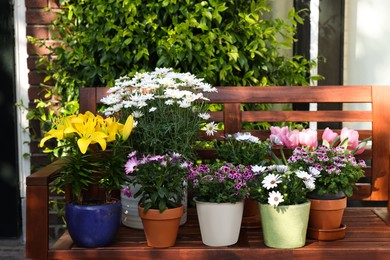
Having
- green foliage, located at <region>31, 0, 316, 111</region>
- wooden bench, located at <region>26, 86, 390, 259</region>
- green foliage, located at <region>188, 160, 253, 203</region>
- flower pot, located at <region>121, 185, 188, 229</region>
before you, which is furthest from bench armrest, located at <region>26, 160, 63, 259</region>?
green foliage, located at <region>31, 0, 316, 111</region>

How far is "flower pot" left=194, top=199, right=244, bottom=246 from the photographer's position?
2061mm

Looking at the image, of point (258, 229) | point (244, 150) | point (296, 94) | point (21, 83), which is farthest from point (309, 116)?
point (21, 83)

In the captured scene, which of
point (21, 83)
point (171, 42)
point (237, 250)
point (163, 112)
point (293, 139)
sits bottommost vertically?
point (237, 250)

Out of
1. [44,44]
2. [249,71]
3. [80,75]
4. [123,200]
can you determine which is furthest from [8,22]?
[123,200]

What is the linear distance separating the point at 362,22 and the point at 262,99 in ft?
4.15

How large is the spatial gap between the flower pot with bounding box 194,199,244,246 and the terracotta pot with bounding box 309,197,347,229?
0.26 meters

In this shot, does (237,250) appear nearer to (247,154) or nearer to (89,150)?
(247,154)

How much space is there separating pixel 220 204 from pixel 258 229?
13.4 inches

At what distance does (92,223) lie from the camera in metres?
2.05

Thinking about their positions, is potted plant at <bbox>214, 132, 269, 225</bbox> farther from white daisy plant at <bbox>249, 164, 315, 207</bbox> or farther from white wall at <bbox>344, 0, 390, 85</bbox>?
white wall at <bbox>344, 0, 390, 85</bbox>

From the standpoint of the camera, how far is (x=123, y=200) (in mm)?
2379

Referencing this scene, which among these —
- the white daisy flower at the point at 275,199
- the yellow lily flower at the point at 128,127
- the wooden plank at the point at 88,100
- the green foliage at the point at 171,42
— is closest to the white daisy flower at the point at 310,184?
the white daisy flower at the point at 275,199

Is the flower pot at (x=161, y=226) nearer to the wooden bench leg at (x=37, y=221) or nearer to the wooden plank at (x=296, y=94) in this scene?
the wooden bench leg at (x=37, y=221)

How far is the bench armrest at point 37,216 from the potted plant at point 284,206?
0.68 m
